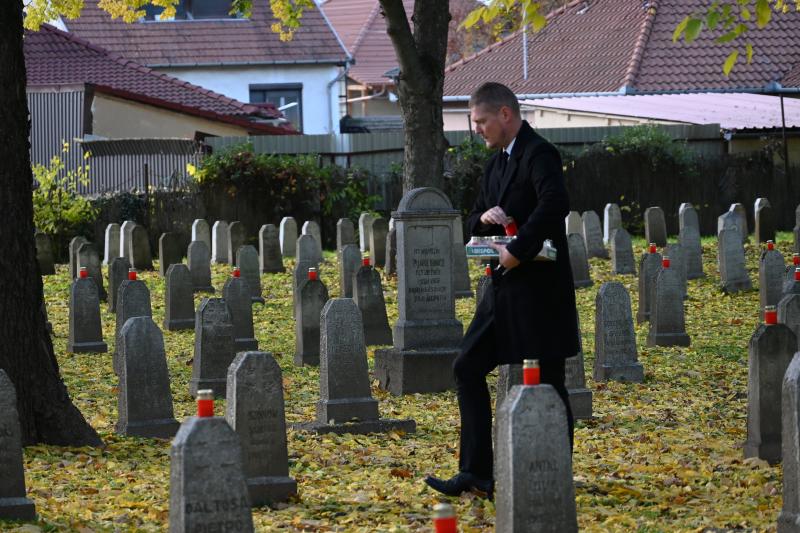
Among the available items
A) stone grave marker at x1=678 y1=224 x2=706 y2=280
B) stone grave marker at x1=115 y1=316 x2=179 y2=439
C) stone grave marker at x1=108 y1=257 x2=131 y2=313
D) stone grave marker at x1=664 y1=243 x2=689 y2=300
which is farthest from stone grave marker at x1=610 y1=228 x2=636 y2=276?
stone grave marker at x1=115 y1=316 x2=179 y2=439

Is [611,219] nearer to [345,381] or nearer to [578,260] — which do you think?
[578,260]

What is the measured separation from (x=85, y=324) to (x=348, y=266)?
486 centimetres

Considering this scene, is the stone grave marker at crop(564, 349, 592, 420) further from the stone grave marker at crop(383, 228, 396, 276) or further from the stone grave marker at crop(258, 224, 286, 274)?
the stone grave marker at crop(258, 224, 286, 274)

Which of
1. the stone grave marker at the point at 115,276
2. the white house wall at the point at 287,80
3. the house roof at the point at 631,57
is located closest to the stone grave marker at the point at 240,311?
the stone grave marker at the point at 115,276

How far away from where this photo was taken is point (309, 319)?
604 inches

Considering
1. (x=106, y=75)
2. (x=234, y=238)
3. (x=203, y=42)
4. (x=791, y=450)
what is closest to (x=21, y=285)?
(x=791, y=450)

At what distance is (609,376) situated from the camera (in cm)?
1362

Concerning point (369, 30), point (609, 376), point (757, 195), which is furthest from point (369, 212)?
point (369, 30)

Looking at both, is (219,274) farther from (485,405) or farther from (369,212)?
(485,405)

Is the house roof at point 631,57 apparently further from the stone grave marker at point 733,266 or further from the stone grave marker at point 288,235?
the stone grave marker at point 733,266

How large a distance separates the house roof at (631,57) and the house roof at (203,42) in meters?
5.04

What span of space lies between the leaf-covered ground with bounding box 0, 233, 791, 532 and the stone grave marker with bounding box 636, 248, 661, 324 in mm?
2473

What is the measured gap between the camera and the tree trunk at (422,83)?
21.6 m

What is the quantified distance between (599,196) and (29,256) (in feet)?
77.4
